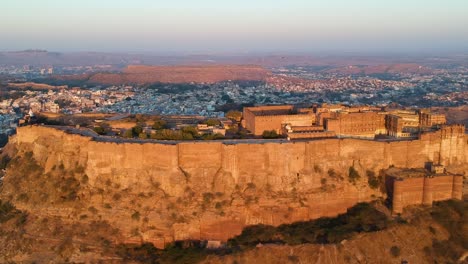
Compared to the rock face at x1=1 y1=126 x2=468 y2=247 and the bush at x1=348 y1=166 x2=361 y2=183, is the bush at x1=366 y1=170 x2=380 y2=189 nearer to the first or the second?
the rock face at x1=1 y1=126 x2=468 y2=247

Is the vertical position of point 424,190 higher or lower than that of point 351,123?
lower

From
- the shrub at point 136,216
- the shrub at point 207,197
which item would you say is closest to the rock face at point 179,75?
the shrub at point 136,216

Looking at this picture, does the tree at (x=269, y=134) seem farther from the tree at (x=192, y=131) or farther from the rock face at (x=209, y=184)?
the rock face at (x=209, y=184)

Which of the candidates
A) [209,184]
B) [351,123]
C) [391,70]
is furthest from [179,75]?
[209,184]

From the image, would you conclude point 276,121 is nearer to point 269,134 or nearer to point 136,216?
point 269,134

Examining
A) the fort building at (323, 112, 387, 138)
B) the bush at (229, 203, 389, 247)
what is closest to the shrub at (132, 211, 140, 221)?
the bush at (229, 203, 389, 247)

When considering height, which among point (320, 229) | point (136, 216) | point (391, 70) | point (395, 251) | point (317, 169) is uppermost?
point (317, 169)

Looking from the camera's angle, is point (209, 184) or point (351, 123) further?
point (351, 123)
